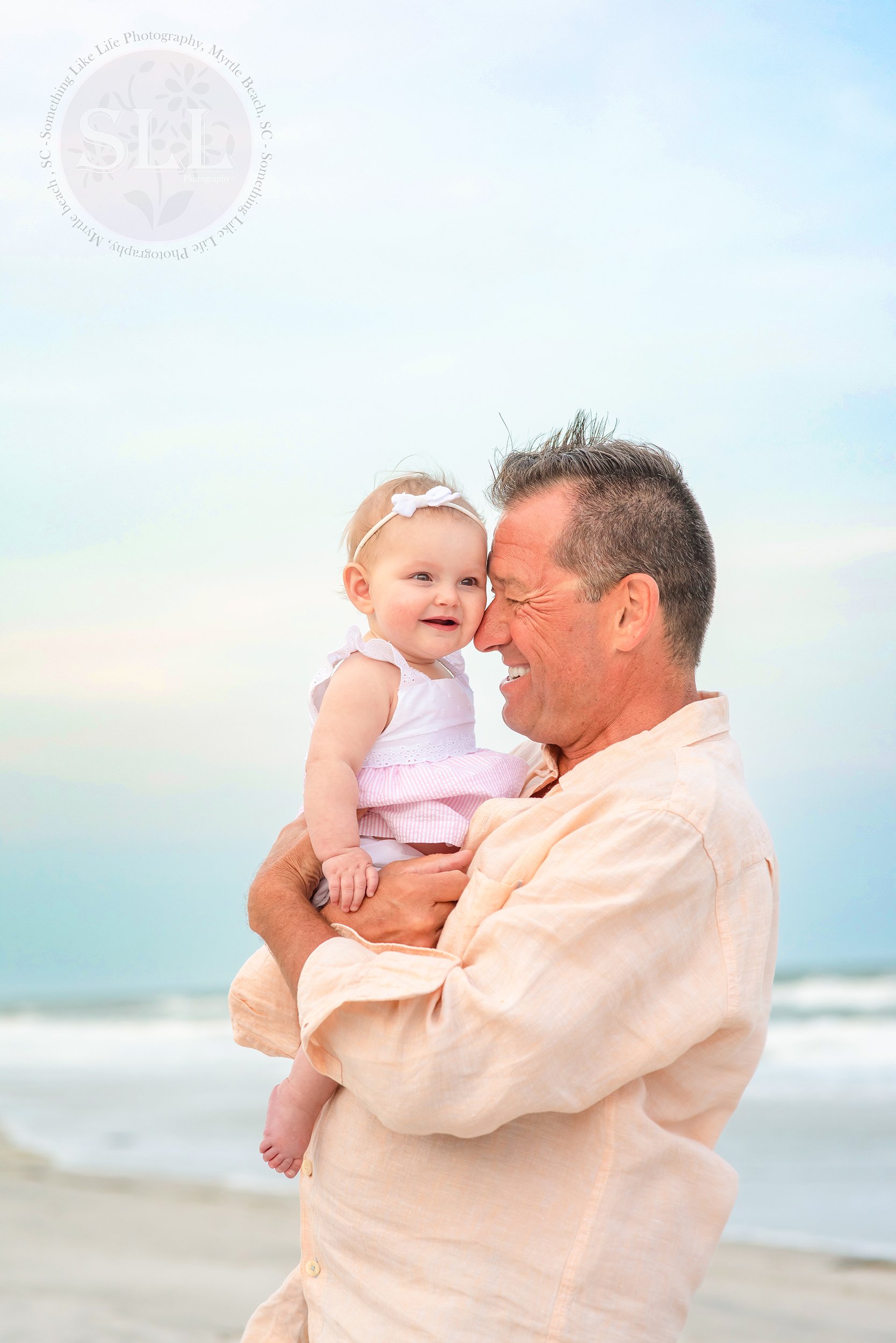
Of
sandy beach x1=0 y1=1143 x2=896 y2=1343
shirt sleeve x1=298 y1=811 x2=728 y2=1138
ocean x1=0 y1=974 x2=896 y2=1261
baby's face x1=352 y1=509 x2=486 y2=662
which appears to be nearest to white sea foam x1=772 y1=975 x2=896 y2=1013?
ocean x1=0 y1=974 x2=896 y2=1261

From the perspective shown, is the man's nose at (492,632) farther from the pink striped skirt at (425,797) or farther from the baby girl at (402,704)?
the pink striped skirt at (425,797)

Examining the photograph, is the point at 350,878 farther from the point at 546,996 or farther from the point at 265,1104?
the point at 265,1104

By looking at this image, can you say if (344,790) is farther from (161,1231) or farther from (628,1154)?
(161,1231)

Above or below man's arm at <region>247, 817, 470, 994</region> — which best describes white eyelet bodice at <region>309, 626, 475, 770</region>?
above

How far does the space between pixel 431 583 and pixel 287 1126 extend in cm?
115

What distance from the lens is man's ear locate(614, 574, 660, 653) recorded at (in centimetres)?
234

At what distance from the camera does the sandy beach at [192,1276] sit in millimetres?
5586

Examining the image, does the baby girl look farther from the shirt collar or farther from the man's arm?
the shirt collar

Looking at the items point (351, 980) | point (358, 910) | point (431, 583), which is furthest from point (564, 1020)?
point (431, 583)

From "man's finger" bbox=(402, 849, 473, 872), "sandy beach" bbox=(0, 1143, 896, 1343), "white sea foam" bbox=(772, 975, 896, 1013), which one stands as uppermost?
"man's finger" bbox=(402, 849, 473, 872)

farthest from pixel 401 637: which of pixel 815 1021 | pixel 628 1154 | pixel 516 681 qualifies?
pixel 815 1021

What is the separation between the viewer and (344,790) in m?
2.40

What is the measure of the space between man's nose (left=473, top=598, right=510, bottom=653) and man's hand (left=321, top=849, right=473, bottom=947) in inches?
19.7

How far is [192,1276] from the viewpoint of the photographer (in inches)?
253
